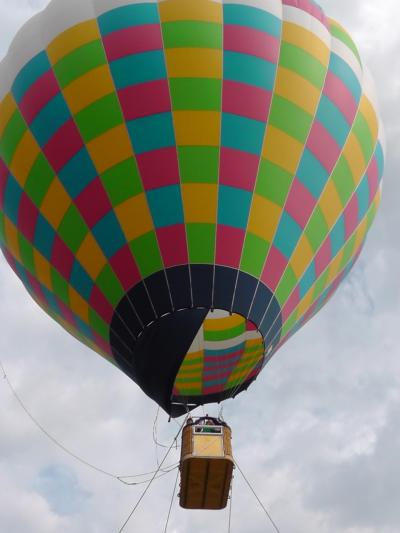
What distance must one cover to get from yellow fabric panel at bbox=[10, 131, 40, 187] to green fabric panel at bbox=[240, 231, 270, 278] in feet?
10.1

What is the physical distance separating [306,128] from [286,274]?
191cm

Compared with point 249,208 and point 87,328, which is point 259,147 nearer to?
point 249,208

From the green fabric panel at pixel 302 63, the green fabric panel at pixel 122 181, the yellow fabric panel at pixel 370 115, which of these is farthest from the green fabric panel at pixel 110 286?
the yellow fabric panel at pixel 370 115

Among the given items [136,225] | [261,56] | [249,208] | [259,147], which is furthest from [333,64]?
[136,225]

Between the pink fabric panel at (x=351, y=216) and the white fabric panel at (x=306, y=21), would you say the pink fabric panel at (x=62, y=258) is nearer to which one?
the pink fabric panel at (x=351, y=216)

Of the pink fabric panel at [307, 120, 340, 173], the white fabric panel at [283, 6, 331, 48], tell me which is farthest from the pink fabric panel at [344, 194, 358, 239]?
the white fabric panel at [283, 6, 331, 48]

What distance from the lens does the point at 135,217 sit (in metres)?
8.59

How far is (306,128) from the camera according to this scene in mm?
9125

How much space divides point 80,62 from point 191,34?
1471mm

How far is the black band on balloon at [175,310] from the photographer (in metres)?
Result: 8.25

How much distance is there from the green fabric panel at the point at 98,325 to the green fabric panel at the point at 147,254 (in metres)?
1.06

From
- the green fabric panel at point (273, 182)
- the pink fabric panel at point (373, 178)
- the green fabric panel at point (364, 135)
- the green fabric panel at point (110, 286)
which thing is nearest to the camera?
the green fabric panel at point (110, 286)

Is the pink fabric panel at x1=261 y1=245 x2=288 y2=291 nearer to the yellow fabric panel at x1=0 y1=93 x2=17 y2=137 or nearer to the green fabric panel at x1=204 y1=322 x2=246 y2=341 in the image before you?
the green fabric panel at x1=204 y1=322 x2=246 y2=341

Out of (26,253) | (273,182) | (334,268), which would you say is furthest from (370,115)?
(26,253)
